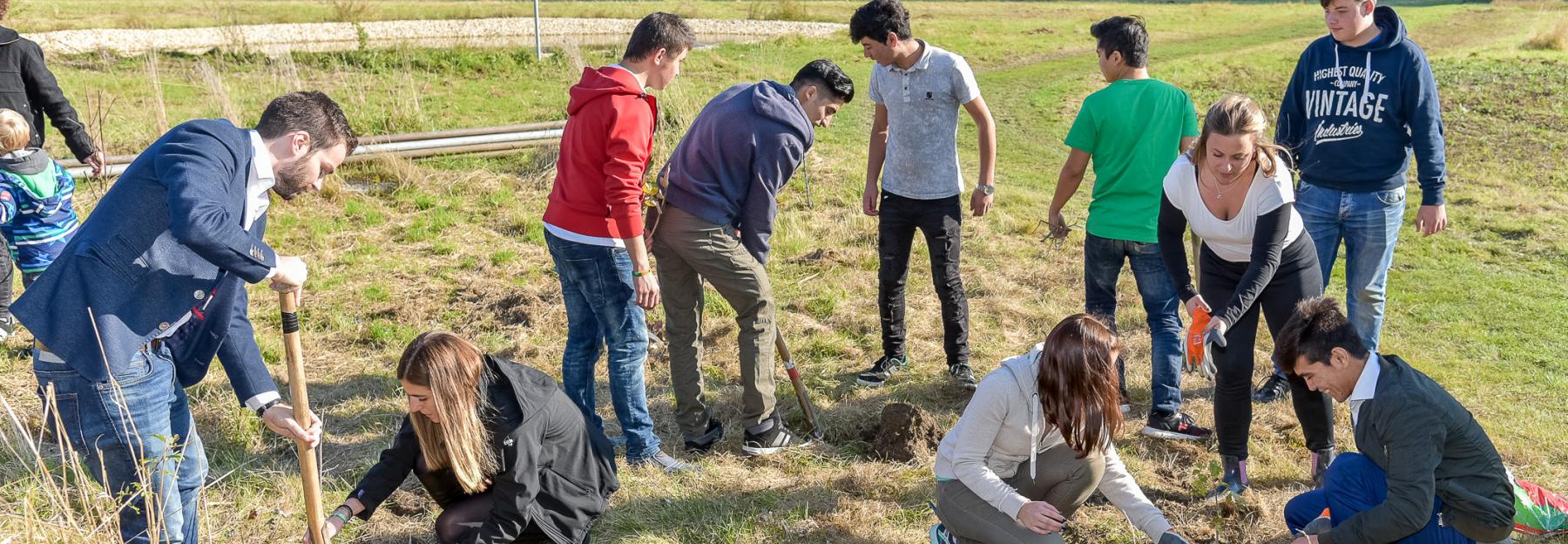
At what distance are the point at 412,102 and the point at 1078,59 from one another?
38.4ft

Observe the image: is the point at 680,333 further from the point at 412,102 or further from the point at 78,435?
the point at 412,102

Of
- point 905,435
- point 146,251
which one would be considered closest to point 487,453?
point 146,251

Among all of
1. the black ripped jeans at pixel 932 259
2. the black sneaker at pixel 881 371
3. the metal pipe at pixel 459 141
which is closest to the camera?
the black ripped jeans at pixel 932 259

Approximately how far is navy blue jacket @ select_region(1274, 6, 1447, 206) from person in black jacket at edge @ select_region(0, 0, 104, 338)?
20.5ft

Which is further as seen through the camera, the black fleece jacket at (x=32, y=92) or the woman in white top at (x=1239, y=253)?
the black fleece jacket at (x=32, y=92)

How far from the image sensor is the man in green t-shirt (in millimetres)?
4715

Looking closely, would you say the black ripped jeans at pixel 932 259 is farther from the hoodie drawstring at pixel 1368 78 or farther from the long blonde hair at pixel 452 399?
the long blonde hair at pixel 452 399

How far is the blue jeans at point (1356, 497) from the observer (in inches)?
132

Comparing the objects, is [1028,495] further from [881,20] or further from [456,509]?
[881,20]

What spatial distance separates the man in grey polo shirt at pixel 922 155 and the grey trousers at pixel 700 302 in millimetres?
1017

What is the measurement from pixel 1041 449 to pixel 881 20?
2191 millimetres

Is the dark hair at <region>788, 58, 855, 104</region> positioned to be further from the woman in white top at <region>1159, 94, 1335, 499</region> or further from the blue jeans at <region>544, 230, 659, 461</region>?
the woman in white top at <region>1159, 94, 1335, 499</region>

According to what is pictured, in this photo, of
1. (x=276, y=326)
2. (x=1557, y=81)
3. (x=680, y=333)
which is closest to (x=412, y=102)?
(x=276, y=326)

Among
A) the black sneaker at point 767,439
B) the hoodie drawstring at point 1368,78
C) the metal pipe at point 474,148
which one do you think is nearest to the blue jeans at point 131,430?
the black sneaker at point 767,439
